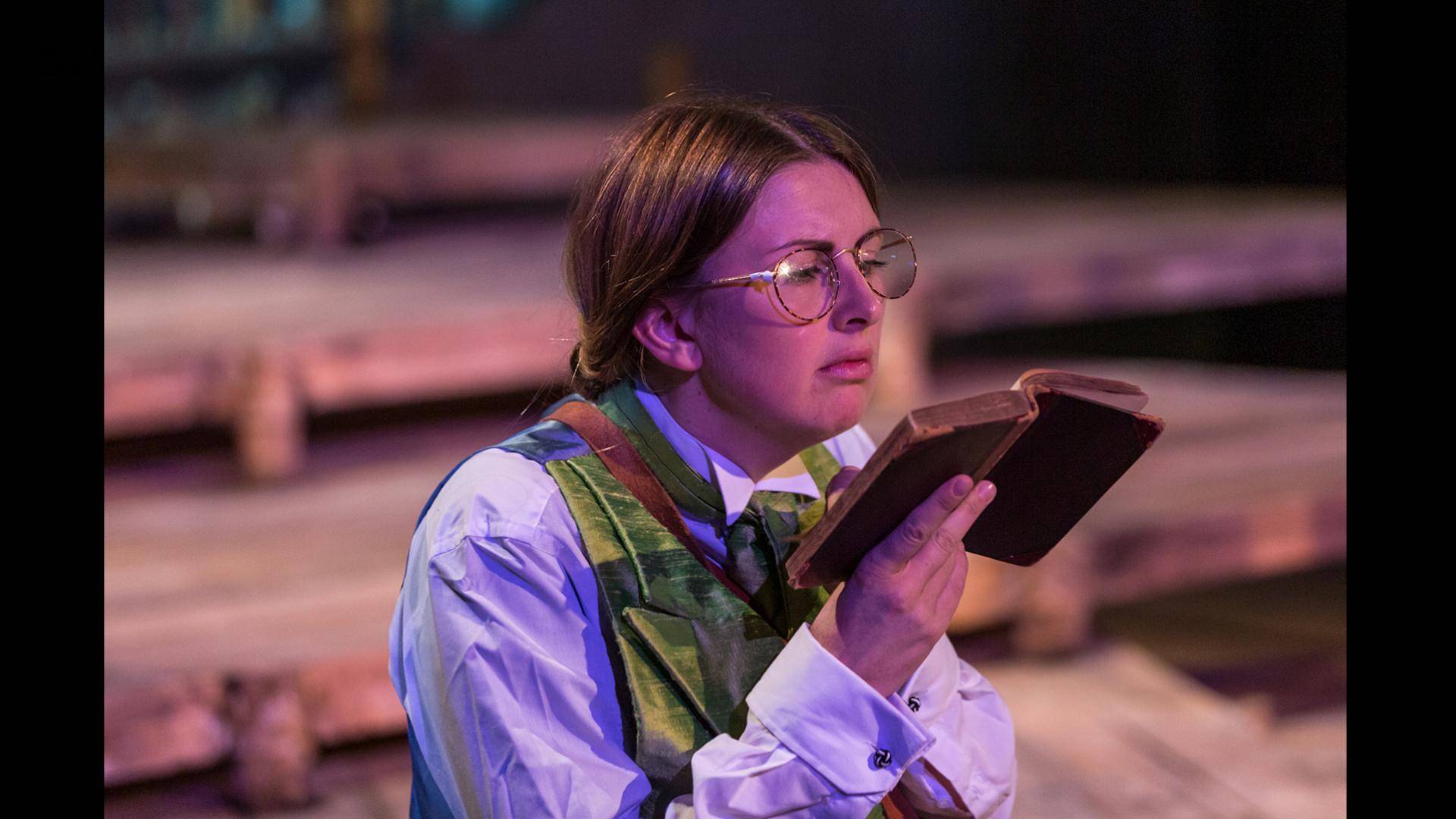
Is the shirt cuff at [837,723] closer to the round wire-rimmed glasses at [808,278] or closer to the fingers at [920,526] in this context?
the fingers at [920,526]

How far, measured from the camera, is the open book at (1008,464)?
36.2 inches

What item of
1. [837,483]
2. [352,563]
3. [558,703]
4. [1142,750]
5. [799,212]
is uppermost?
[799,212]

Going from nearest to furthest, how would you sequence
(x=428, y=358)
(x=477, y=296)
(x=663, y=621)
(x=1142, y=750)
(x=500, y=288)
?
(x=663, y=621)
(x=1142, y=750)
(x=428, y=358)
(x=477, y=296)
(x=500, y=288)

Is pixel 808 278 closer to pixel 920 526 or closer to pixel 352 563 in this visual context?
pixel 920 526

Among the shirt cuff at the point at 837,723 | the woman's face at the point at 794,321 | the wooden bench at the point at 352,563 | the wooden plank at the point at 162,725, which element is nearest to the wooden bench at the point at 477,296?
the wooden bench at the point at 352,563

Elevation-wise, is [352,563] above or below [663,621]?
below

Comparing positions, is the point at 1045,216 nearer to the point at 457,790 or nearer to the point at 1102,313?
the point at 1102,313

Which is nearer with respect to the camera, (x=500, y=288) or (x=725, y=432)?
(x=725, y=432)

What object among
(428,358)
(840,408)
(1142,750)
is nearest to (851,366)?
(840,408)

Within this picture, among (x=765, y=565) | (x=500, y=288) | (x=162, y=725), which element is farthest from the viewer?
(x=500, y=288)

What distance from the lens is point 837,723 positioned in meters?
0.99

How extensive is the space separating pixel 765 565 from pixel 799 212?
0.99ft

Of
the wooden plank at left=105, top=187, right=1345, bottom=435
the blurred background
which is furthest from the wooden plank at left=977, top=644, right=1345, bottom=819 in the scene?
the wooden plank at left=105, top=187, right=1345, bottom=435
